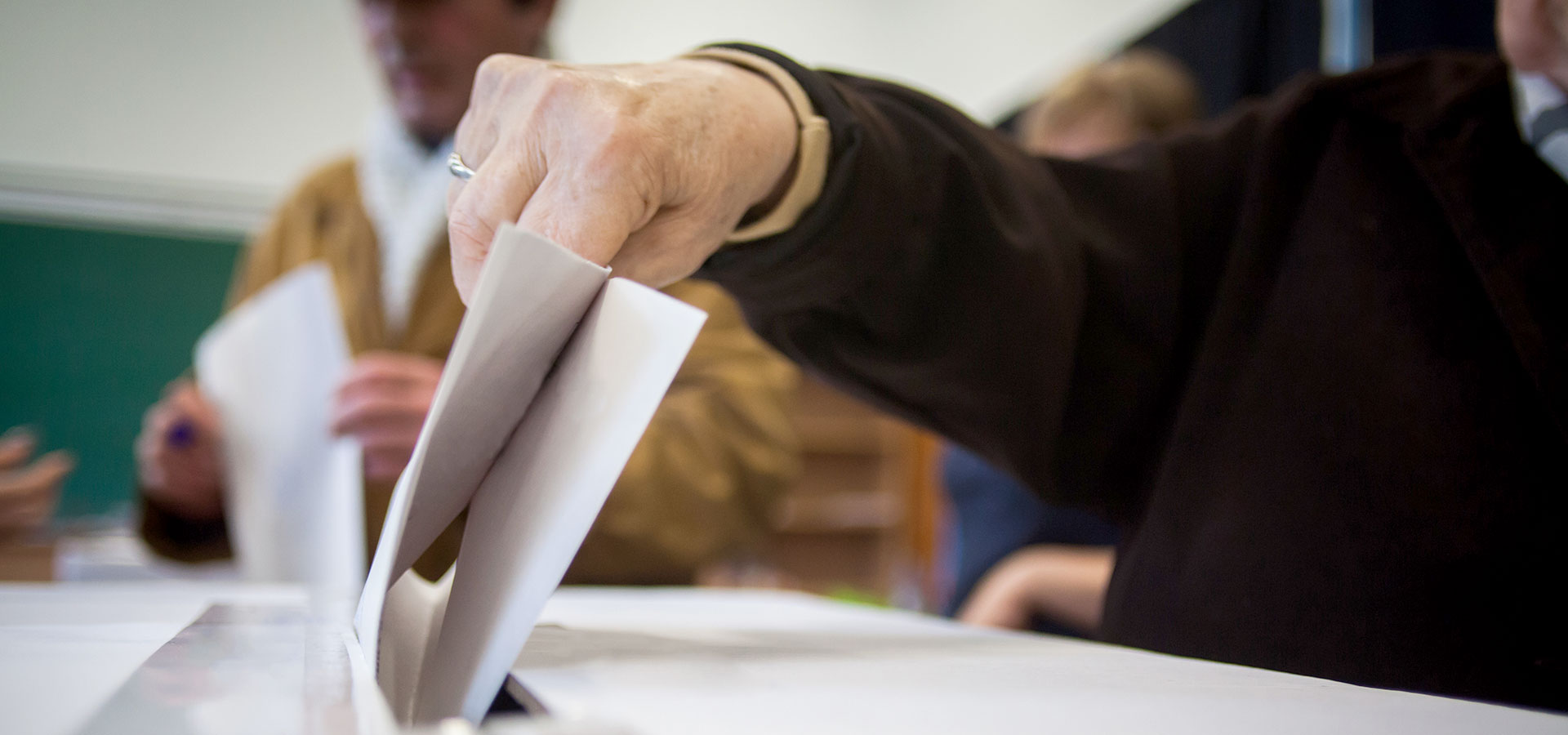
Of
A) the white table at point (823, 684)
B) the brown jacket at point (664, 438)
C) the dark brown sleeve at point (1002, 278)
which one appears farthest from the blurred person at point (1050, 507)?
the white table at point (823, 684)

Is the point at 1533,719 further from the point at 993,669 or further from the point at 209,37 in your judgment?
the point at 209,37

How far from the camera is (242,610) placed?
388 millimetres

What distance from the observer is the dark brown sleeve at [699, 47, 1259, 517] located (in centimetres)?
45

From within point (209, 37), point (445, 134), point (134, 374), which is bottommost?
point (134, 374)

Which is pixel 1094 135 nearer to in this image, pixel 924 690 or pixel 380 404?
pixel 380 404

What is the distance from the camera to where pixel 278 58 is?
9.68ft

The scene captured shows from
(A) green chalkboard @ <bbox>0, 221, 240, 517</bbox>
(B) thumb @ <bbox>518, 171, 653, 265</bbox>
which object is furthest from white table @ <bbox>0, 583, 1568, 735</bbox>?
(A) green chalkboard @ <bbox>0, 221, 240, 517</bbox>

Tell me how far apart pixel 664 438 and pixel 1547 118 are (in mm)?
729

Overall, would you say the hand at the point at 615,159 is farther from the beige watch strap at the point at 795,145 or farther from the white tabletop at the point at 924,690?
the white tabletop at the point at 924,690

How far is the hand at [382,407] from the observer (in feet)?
2.35

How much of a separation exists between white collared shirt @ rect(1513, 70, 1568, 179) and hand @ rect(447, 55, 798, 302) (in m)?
0.38

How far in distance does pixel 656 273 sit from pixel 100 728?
239mm

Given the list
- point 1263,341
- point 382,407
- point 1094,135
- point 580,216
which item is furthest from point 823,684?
point 1094,135

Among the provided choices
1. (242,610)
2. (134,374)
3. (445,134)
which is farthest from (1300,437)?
(134,374)
